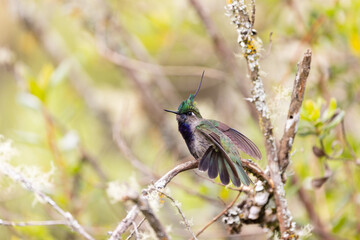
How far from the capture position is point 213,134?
3.15 ft

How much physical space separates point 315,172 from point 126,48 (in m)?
1.12

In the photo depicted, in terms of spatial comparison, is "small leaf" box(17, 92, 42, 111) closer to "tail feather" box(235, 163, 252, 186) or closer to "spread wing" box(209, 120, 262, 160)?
"spread wing" box(209, 120, 262, 160)

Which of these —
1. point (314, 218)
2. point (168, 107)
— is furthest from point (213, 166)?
point (168, 107)

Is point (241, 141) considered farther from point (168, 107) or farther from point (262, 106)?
point (168, 107)

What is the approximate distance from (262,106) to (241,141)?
139 millimetres

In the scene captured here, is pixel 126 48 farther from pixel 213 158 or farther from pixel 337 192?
pixel 213 158

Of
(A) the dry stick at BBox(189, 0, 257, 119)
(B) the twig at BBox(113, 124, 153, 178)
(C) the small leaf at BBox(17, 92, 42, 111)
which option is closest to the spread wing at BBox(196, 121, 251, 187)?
(B) the twig at BBox(113, 124, 153, 178)

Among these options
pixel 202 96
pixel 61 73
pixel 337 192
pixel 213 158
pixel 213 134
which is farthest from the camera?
pixel 202 96

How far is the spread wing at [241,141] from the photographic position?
0.95 m

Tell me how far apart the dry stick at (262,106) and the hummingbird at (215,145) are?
7 cm

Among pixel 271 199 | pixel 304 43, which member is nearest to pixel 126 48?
pixel 304 43

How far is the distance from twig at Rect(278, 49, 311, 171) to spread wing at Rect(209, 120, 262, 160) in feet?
0.23

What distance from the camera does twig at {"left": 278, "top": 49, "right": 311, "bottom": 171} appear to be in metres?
0.81

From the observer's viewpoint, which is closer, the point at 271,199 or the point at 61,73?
the point at 271,199
